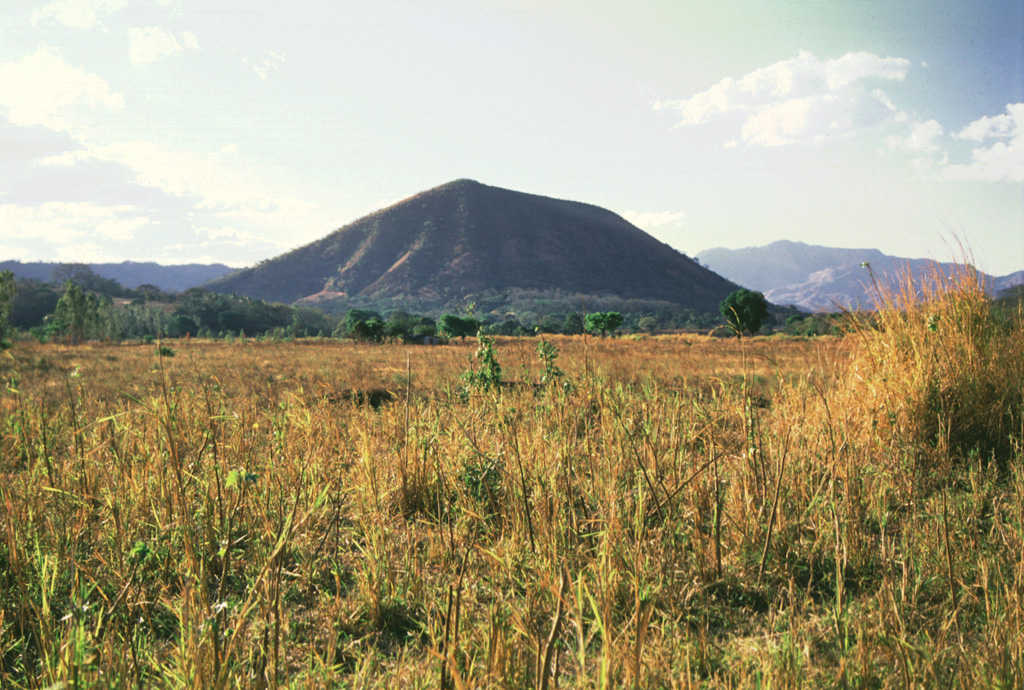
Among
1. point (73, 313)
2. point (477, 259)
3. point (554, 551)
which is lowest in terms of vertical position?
point (554, 551)

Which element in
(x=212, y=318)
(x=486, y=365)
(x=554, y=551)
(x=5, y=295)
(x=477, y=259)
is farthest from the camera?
(x=477, y=259)

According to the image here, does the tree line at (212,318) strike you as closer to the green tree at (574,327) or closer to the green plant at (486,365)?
the green tree at (574,327)

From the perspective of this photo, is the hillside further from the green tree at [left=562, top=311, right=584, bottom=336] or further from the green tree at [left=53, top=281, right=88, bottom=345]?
the green tree at [left=53, top=281, right=88, bottom=345]

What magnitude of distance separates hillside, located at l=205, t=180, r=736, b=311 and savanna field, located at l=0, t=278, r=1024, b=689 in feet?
423

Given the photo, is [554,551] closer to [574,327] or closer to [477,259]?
[574,327]

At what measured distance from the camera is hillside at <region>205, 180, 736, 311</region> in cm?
14712

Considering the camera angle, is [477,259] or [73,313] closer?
[73,313]

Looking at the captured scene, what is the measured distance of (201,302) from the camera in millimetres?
91000

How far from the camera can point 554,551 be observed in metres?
2.55

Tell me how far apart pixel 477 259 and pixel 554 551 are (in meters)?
154

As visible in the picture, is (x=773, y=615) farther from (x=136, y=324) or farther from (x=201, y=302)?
(x=201, y=302)

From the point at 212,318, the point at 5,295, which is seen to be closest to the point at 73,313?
the point at 5,295

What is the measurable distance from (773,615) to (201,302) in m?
104

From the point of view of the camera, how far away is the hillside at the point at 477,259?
483ft
